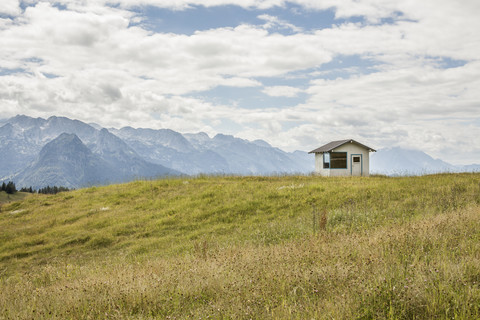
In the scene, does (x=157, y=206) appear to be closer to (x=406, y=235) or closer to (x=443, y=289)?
(x=406, y=235)

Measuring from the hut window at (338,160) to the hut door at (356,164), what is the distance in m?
1.01

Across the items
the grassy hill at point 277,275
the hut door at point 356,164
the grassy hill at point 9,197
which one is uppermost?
the hut door at point 356,164

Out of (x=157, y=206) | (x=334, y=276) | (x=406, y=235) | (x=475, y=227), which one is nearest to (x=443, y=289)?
(x=334, y=276)

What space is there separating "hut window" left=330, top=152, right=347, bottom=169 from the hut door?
1.01m

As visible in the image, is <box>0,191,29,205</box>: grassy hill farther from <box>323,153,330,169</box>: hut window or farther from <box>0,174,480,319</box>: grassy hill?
<box>0,174,480,319</box>: grassy hill

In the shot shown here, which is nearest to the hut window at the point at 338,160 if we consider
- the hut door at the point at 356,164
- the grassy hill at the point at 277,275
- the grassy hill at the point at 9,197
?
the hut door at the point at 356,164

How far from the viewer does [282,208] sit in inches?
801

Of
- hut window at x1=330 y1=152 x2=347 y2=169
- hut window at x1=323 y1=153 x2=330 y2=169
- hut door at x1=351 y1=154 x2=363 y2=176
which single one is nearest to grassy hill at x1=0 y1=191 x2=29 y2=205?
hut window at x1=323 y1=153 x2=330 y2=169

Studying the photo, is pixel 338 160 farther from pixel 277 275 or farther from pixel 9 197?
pixel 9 197

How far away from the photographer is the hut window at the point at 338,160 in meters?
40.2

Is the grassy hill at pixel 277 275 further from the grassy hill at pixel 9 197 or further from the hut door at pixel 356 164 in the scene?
the grassy hill at pixel 9 197

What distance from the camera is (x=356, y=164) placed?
133 ft

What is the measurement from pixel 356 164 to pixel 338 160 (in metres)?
2.34

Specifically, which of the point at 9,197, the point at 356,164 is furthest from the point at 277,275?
the point at 9,197
